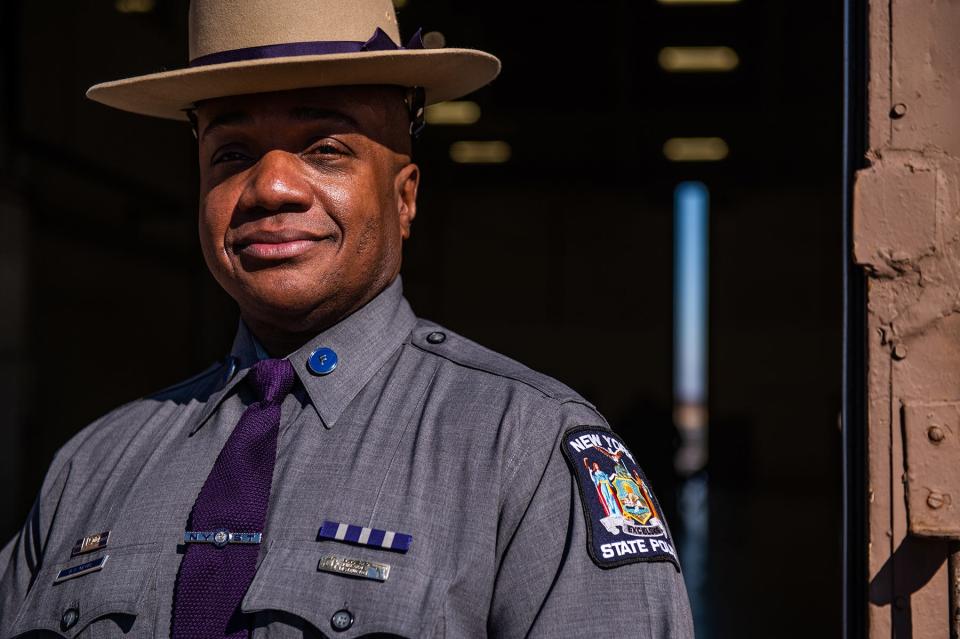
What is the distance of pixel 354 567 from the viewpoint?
5.04 feet

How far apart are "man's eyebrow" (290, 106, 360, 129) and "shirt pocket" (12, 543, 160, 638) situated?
77 cm

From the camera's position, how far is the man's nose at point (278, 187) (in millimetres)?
1725

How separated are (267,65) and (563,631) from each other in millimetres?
1027

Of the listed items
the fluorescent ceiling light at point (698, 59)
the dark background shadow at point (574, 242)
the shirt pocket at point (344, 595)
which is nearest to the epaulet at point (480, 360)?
the shirt pocket at point (344, 595)

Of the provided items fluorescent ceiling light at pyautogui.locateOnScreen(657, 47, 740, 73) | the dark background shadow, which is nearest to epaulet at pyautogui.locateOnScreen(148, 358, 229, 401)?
the dark background shadow

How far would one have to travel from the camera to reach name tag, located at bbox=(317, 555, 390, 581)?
4.99 feet

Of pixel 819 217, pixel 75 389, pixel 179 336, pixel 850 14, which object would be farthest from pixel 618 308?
pixel 850 14

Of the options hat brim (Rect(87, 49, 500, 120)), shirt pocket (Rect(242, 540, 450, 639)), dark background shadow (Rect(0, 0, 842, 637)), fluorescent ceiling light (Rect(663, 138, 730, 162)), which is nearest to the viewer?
shirt pocket (Rect(242, 540, 450, 639))

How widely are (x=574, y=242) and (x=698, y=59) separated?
19.8 feet

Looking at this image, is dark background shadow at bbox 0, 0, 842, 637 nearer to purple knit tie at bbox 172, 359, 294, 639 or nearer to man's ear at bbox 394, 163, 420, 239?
man's ear at bbox 394, 163, 420, 239

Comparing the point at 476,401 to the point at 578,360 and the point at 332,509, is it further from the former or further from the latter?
the point at 578,360

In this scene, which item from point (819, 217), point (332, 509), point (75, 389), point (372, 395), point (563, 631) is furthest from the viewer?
point (819, 217)

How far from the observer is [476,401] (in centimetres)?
171

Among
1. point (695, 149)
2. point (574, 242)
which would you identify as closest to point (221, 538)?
point (695, 149)
